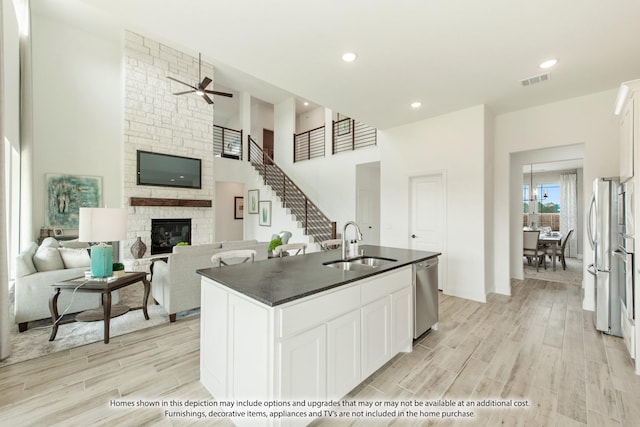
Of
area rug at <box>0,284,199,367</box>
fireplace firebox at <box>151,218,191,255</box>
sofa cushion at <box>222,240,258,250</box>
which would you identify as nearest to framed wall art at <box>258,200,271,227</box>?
fireplace firebox at <box>151,218,191,255</box>

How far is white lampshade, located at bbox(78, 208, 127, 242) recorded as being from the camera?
2.73 metres

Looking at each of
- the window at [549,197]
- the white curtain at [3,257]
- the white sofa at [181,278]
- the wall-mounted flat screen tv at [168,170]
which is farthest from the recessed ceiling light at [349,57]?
the window at [549,197]

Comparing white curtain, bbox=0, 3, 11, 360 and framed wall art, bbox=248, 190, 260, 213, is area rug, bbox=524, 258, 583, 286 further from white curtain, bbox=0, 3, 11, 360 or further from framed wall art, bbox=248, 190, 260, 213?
white curtain, bbox=0, 3, 11, 360

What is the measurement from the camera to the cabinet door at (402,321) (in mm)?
2471

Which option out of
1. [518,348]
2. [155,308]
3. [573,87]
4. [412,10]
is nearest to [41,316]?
[155,308]

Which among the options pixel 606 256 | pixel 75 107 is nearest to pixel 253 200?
pixel 75 107

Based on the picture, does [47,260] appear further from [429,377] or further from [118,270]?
[429,377]

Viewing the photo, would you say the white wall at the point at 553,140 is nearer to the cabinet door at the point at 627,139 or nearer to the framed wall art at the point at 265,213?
the cabinet door at the point at 627,139

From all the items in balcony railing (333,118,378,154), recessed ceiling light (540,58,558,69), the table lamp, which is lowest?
the table lamp

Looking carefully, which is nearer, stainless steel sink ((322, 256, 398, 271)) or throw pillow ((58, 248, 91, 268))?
stainless steel sink ((322, 256, 398, 271))

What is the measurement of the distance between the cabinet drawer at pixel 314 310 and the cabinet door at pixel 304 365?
0.05 meters

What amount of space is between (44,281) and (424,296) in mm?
4335

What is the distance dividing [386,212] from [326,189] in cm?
331

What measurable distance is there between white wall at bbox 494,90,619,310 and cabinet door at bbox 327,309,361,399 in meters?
3.99
